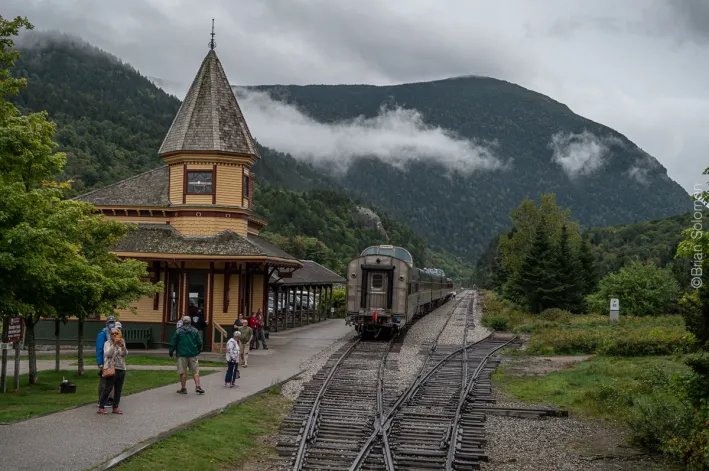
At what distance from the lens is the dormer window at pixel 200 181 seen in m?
30.0

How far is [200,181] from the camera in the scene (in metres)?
30.0

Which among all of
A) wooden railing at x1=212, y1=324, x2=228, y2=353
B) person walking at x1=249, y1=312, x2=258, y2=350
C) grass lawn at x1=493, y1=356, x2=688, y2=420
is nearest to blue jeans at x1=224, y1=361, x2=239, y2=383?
grass lawn at x1=493, y1=356, x2=688, y2=420

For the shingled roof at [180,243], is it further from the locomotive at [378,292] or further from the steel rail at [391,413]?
the steel rail at [391,413]

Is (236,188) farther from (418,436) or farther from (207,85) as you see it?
(418,436)

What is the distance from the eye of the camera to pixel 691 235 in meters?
10.2

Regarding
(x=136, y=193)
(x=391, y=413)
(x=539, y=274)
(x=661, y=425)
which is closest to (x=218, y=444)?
(x=391, y=413)

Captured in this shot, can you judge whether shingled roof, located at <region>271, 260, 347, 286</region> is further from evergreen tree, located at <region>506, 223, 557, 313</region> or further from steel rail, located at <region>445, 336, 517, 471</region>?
steel rail, located at <region>445, 336, 517, 471</region>

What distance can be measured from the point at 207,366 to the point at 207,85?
13.6 meters

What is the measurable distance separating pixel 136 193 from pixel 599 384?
69.8ft

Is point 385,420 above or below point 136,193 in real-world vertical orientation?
below

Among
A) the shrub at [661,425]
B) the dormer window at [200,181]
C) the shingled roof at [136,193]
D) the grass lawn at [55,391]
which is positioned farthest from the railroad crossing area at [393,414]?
the shingled roof at [136,193]

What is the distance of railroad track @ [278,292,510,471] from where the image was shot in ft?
39.0

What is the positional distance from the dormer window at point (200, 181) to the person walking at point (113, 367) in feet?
54.2

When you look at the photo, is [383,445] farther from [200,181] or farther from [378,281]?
[200,181]
